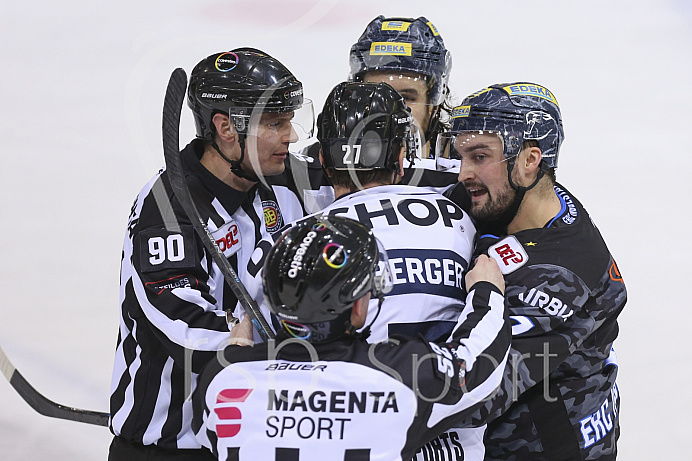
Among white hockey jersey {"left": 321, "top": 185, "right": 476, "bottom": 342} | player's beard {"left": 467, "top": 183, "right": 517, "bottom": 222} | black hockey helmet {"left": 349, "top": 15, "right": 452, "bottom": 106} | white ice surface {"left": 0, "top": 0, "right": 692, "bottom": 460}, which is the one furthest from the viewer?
white ice surface {"left": 0, "top": 0, "right": 692, "bottom": 460}

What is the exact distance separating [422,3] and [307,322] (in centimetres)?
506

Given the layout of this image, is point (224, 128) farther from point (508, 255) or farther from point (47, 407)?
point (47, 407)

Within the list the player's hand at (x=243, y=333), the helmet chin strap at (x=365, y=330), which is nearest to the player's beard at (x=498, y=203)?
the helmet chin strap at (x=365, y=330)

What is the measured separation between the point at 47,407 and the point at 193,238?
1.17 metres

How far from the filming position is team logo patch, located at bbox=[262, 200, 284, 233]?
248 centimetres

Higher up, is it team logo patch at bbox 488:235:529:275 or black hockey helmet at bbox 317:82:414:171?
black hockey helmet at bbox 317:82:414:171

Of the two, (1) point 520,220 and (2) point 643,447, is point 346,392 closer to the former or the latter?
(1) point 520,220

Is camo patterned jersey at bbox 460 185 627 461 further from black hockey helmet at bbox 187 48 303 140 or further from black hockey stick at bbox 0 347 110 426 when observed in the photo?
black hockey stick at bbox 0 347 110 426

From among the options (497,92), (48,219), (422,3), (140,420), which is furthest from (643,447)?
(422,3)

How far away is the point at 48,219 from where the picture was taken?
454 cm

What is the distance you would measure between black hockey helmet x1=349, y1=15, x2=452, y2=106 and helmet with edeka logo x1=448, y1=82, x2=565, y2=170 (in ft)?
3.52

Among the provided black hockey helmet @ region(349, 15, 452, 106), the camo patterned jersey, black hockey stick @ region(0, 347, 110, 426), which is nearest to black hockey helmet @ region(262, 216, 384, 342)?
the camo patterned jersey

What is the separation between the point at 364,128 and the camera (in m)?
1.96

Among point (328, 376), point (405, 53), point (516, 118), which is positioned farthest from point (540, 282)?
point (405, 53)
